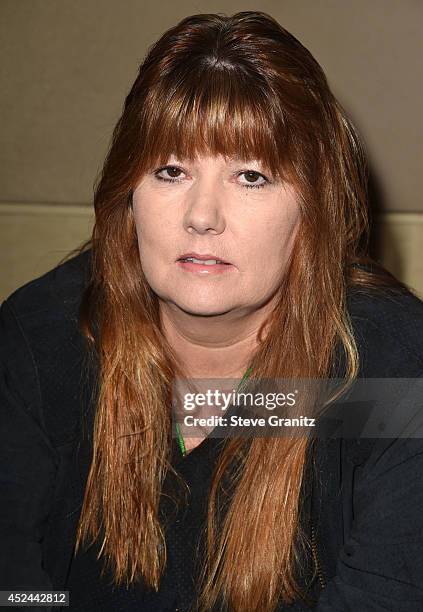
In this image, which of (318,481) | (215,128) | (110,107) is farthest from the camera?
(110,107)

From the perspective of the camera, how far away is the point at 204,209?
0.98 m

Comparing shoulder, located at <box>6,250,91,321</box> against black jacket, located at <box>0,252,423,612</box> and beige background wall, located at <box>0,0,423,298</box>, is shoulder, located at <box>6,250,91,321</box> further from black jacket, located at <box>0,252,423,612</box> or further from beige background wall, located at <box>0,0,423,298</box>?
beige background wall, located at <box>0,0,423,298</box>

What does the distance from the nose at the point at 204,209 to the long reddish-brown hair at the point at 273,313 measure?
4cm

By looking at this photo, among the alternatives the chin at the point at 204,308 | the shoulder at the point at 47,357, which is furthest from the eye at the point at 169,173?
the shoulder at the point at 47,357

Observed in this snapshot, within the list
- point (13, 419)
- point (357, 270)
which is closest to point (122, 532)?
point (13, 419)

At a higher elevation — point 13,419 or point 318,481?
point 13,419

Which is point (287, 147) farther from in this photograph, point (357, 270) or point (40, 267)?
point (40, 267)

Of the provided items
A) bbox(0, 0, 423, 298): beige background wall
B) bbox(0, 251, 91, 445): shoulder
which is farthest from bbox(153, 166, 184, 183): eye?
bbox(0, 0, 423, 298): beige background wall

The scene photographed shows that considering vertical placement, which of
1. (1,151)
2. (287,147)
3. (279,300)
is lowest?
(279,300)

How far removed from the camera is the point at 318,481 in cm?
109

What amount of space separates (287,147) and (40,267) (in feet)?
2.50

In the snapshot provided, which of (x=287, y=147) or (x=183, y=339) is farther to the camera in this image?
(x=183, y=339)

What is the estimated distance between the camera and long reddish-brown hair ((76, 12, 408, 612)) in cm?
99

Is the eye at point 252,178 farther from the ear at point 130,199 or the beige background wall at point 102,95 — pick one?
the beige background wall at point 102,95
